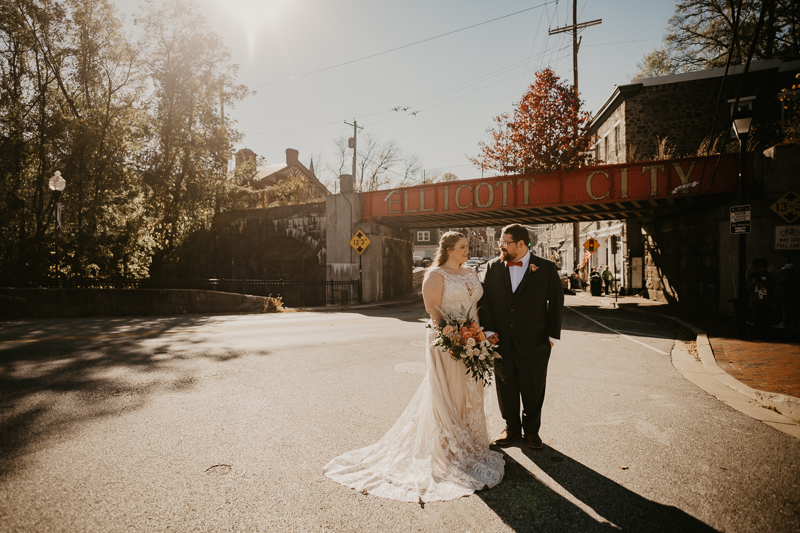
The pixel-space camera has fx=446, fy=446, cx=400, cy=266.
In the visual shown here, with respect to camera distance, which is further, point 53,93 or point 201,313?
point 53,93

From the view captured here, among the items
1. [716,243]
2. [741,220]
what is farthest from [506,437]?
Answer: [716,243]

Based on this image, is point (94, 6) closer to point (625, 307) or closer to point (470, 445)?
point (470, 445)

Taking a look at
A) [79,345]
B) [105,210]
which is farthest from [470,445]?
[105,210]

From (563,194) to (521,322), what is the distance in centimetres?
1447

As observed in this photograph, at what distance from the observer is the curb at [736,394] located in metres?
4.98

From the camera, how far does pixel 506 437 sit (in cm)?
432

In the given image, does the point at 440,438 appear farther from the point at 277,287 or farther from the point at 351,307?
the point at 277,287

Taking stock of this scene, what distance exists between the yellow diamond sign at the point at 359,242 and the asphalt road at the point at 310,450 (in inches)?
518

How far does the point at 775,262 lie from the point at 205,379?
1582 cm

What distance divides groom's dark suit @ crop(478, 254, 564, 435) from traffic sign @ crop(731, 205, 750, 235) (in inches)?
329

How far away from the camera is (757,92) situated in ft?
70.0

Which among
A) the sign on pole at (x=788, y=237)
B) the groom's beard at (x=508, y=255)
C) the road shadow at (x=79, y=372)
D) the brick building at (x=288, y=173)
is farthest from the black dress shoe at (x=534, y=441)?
the brick building at (x=288, y=173)

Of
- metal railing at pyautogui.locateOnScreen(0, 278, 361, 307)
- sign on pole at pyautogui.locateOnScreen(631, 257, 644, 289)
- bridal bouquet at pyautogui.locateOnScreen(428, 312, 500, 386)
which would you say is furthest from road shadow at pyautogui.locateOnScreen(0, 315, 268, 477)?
sign on pole at pyautogui.locateOnScreen(631, 257, 644, 289)

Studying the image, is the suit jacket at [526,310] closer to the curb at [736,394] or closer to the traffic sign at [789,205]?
the curb at [736,394]
